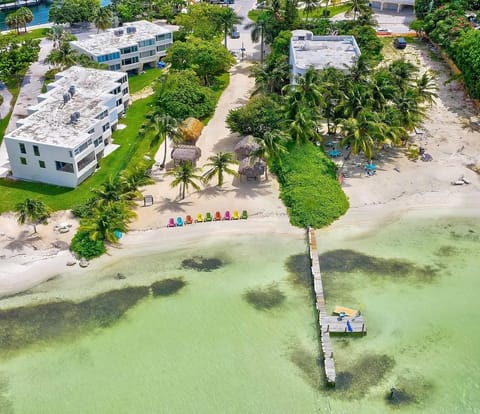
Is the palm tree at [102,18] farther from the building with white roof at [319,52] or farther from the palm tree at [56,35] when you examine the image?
the building with white roof at [319,52]

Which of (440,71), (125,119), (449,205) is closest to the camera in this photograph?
(449,205)

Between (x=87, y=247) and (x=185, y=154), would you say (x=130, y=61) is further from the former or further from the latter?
(x=87, y=247)

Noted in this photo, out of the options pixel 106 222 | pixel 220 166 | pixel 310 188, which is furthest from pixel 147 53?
pixel 106 222

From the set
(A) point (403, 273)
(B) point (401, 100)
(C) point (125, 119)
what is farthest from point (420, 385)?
(C) point (125, 119)

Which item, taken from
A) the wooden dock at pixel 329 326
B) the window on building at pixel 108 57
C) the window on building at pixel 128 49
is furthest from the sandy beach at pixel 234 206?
the window on building at pixel 128 49

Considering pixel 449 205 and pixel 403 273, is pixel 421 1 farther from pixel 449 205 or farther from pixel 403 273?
pixel 403 273

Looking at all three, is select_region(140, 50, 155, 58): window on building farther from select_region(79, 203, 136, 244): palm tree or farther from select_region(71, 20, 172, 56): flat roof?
select_region(79, 203, 136, 244): palm tree

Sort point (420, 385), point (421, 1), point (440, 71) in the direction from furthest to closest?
point (421, 1) → point (440, 71) → point (420, 385)
